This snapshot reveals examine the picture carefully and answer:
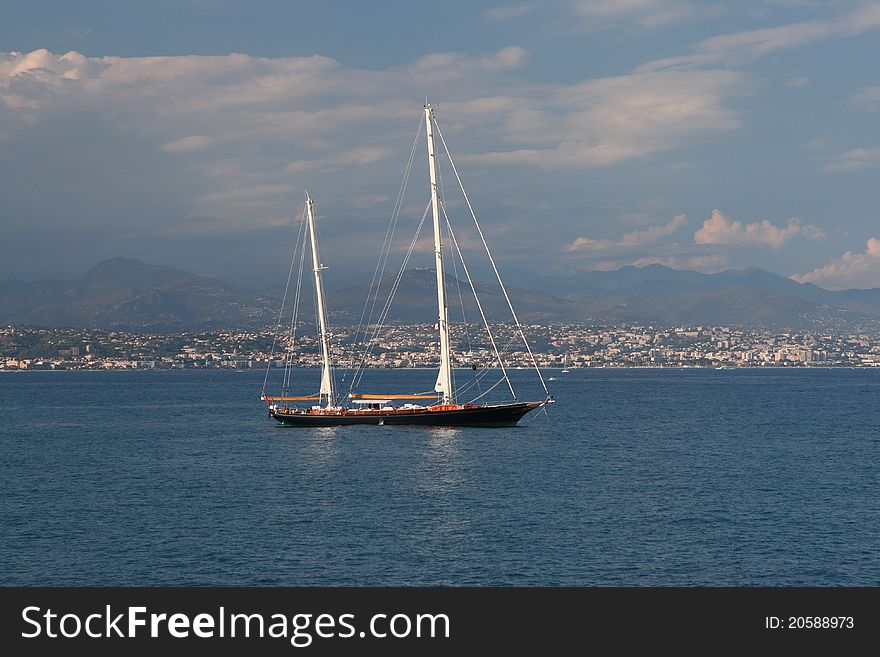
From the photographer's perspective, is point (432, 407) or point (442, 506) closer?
point (442, 506)

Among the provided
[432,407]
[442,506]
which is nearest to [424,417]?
[432,407]

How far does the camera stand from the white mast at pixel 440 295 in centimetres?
9556

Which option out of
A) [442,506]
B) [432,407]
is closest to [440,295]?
[432,407]

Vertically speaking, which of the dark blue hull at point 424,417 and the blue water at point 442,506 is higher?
the dark blue hull at point 424,417

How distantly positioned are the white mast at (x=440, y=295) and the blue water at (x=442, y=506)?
443cm

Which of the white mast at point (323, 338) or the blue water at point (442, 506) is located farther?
the white mast at point (323, 338)

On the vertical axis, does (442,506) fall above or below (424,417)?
below

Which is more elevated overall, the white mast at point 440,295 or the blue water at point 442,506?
the white mast at point 440,295

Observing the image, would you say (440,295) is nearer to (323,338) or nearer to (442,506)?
(323,338)

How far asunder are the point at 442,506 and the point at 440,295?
39.5 meters

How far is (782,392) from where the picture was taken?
192 metres

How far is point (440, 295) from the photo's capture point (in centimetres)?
9481
